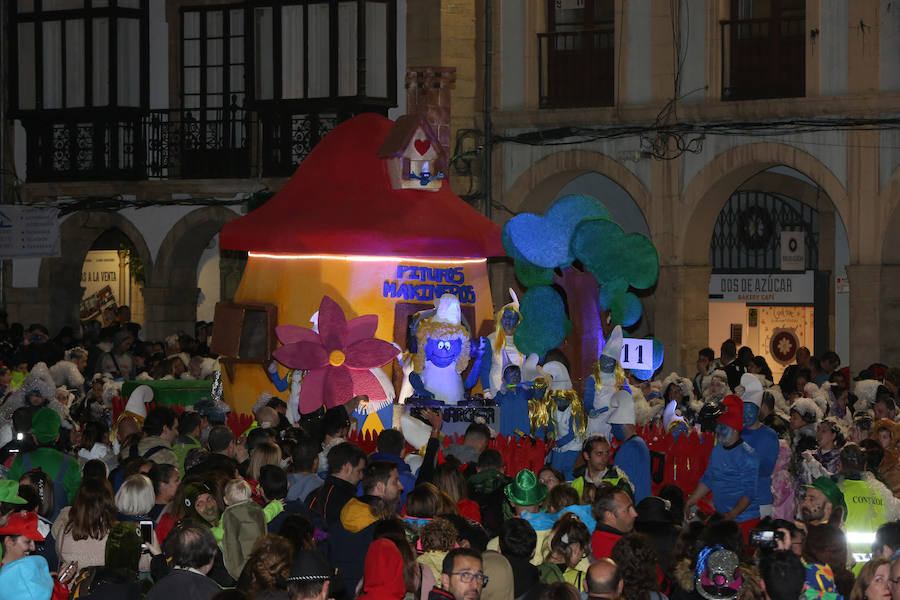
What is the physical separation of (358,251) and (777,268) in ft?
31.7

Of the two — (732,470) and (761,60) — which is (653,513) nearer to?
(732,470)

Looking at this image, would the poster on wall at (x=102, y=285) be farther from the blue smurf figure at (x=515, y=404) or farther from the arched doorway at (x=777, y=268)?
the blue smurf figure at (x=515, y=404)

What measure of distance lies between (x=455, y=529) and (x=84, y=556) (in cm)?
210

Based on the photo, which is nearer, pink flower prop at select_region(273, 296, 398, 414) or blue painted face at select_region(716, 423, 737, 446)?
blue painted face at select_region(716, 423, 737, 446)

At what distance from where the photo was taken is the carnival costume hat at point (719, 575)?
716 centimetres

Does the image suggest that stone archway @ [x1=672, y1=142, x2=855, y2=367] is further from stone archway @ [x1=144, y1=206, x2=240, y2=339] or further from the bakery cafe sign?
stone archway @ [x1=144, y1=206, x2=240, y2=339]

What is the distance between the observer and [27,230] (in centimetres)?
2608

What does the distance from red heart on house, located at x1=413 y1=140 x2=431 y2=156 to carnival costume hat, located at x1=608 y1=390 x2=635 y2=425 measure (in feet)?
16.1

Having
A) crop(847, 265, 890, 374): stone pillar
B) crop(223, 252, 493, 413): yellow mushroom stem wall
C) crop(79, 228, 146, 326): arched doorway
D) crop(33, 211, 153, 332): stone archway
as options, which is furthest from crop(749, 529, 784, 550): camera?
crop(79, 228, 146, 326): arched doorway

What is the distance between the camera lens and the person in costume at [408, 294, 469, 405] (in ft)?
49.5

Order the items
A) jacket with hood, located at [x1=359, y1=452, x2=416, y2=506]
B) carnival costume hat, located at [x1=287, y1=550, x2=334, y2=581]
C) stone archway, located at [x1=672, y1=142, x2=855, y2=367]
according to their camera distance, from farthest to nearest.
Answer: stone archway, located at [x1=672, y1=142, x2=855, y2=367], jacket with hood, located at [x1=359, y1=452, x2=416, y2=506], carnival costume hat, located at [x1=287, y1=550, x2=334, y2=581]

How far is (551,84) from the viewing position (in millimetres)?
22969

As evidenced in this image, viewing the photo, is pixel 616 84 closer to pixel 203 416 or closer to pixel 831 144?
pixel 831 144

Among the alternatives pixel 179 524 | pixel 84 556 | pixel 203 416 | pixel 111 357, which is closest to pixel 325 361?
pixel 203 416
